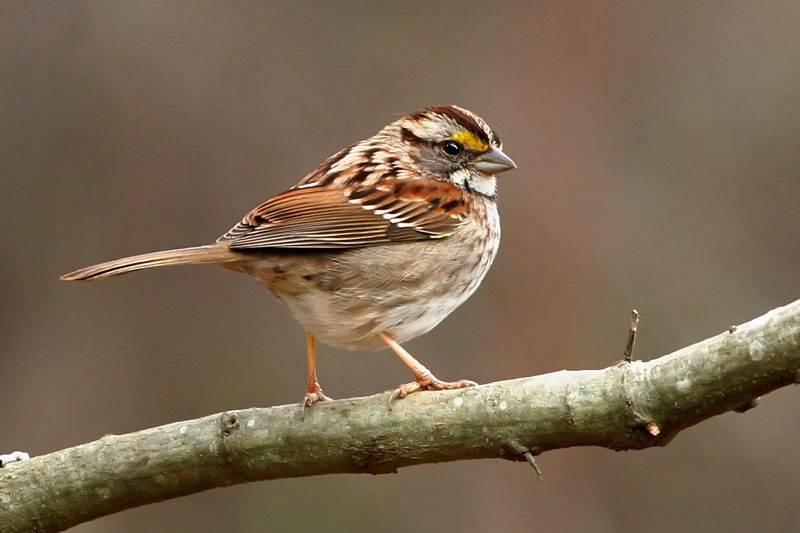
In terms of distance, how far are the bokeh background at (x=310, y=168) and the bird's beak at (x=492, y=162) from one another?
87.6 inches

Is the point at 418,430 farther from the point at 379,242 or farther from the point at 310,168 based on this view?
the point at 310,168

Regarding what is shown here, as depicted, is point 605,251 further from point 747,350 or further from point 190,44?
point 747,350

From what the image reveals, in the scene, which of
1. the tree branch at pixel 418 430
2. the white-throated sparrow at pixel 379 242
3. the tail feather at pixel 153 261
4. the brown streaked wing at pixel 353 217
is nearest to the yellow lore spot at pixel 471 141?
the white-throated sparrow at pixel 379 242

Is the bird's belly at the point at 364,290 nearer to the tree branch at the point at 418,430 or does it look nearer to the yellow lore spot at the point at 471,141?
the yellow lore spot at the point at 471,141

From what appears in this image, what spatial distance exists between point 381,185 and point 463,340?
8.44ft

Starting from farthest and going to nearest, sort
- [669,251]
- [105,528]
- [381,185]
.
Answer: [669,251]
[105,528]
[381,185]

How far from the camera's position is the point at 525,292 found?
24.4ft

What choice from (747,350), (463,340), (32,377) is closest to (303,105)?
(463,340)

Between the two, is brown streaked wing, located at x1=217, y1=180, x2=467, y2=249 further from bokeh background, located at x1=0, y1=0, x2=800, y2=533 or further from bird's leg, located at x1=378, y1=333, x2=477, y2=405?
bokeh background, located at x1=0, y1=0, x2=800, y2=533

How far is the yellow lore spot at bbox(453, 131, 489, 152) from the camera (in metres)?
4.82

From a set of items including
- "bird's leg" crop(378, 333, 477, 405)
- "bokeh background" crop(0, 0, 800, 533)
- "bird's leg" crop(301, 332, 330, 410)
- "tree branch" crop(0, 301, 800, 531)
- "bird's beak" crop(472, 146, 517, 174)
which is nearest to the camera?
"tree branch" crop(0, 301, 800, 531)

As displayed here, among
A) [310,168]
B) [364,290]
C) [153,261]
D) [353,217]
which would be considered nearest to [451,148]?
[353,217]

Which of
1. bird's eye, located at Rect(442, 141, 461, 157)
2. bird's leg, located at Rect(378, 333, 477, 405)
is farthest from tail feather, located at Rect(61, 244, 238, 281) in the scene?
bird's eye, located at Rect(442, 141, 461, 157)

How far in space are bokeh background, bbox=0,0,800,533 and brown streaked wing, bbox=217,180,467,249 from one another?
236 centimetres
